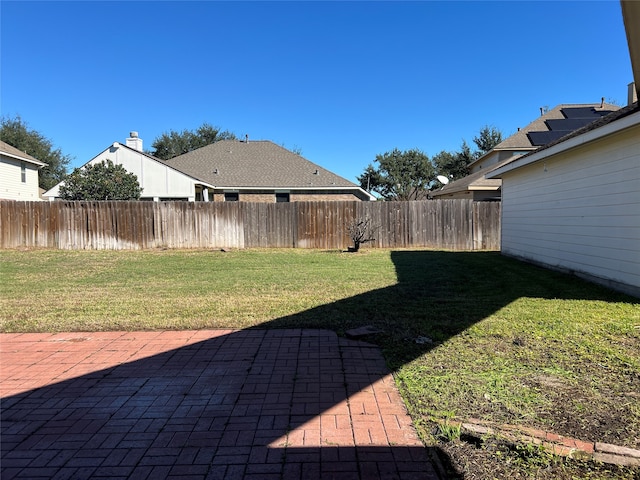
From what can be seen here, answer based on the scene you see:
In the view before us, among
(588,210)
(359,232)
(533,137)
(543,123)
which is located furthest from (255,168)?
(588,210)

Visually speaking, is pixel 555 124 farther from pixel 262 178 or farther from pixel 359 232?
pixel 262 178

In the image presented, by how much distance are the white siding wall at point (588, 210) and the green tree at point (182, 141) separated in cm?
3939

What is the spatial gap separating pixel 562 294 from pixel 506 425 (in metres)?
4.94

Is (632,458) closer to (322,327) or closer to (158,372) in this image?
(322,327)

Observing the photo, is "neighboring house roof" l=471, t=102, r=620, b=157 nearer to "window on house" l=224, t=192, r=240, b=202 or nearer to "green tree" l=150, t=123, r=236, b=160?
"window on house" l=224, t=192, r=240, b=202

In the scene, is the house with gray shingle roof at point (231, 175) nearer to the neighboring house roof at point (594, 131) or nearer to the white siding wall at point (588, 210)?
the neighboring house roof at point (594, 131)

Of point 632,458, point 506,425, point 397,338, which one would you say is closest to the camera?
point 632,458

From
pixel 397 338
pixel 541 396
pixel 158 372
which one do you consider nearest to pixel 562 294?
pixel 397 338

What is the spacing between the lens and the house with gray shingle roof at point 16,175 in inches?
794

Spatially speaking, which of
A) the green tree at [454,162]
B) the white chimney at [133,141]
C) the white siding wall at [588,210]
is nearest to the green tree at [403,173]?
the green tree at [454,162]

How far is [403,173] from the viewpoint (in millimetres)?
46281

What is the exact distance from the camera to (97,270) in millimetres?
9914

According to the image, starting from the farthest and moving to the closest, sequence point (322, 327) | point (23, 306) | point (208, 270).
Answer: point (208, 270) → point (23, 306) → point (322, 327)

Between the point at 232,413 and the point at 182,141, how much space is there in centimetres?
4533
